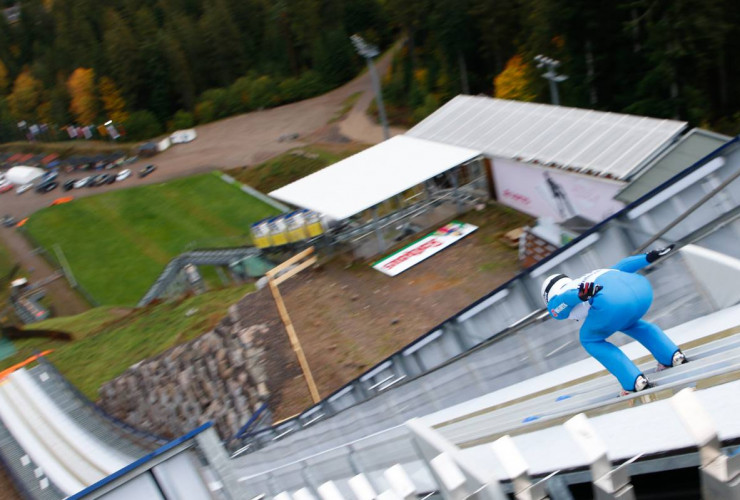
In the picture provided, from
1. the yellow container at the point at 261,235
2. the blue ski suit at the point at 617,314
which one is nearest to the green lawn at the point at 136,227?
the yellow container at the point at 261,235

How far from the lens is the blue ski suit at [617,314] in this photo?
528 cm

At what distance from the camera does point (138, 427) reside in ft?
79.3

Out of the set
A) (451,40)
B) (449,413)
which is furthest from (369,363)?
(451,40)

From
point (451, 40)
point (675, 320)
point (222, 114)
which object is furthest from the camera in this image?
point (222, 114)

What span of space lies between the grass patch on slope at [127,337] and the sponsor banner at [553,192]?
9329 millimetres

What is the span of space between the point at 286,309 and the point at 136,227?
29.1 m

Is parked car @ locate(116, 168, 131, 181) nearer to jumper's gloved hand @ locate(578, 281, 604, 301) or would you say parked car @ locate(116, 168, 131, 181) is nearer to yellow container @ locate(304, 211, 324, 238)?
yellow container @ locate(304, 211, 324, 238)

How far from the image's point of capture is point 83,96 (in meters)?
74.9

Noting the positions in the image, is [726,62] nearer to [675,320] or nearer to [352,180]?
[352,180]

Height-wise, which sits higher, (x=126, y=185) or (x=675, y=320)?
(x=126, y=185)

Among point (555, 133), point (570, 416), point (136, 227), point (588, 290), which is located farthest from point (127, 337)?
point (570, 416)

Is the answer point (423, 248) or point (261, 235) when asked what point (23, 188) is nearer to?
point (261, 235)

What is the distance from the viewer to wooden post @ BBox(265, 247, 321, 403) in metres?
19.7

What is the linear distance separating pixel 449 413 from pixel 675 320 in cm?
247
